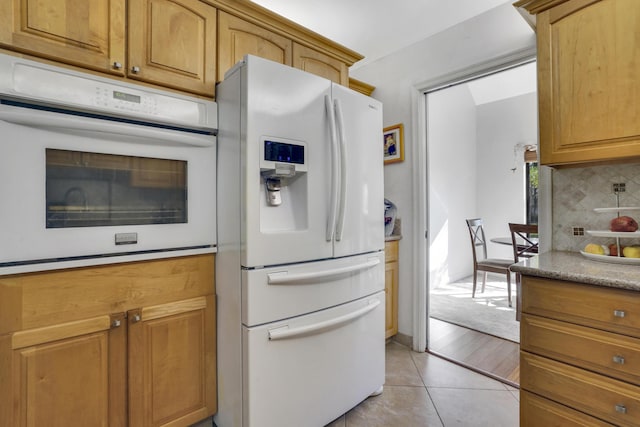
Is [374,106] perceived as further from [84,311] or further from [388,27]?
[84,311]

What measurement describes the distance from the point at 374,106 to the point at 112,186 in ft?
4.59

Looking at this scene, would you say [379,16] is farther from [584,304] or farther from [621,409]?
[621,409]

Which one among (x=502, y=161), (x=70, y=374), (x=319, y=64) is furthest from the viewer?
(x=502, y=161)

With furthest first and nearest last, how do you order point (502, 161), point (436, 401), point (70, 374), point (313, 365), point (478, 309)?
point (502, 161)
point (478, 309)
point (436, 401)
point (313, 365)
point (70, 374)

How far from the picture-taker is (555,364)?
1241 millimetres

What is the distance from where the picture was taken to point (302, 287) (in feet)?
4.87

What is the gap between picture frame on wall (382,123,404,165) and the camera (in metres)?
2.64

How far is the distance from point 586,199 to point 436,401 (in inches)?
56.4

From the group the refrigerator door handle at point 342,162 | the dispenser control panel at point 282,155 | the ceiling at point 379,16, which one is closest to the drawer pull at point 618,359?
the refrigerator door handle at point 342,162

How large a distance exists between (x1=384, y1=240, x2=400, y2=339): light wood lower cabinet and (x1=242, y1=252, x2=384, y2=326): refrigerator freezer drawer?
2.57 ft

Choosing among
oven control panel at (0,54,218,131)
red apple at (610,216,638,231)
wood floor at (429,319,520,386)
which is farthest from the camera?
wood floor at (429,319,520,386)

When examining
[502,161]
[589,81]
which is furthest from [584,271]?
[502,161]

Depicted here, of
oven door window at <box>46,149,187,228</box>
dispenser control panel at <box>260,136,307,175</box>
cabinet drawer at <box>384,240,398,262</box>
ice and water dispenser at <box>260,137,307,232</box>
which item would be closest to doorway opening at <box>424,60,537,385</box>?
cabinet drawer at <box>384,240,398,262</box>

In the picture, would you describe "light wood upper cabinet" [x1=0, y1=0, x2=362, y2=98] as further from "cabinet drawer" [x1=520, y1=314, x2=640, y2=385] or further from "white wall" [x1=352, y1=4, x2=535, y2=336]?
"cabinet drawer" [x1=520, y1=314, x2=640, y2=385]
